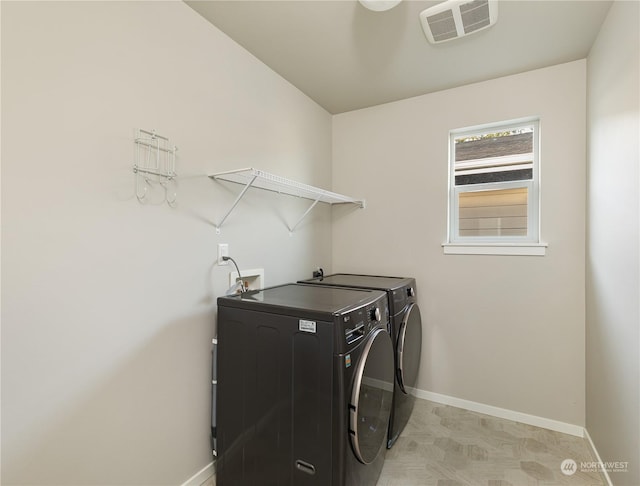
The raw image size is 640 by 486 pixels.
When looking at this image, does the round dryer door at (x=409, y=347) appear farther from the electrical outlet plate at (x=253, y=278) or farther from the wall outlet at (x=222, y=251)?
the wall outlet at (x=222, y=251)

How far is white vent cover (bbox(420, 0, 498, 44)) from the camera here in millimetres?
1554

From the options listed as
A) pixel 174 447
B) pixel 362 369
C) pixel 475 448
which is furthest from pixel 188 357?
pixel 475 448

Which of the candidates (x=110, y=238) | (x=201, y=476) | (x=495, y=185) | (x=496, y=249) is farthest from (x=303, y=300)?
(x=495, y=185)

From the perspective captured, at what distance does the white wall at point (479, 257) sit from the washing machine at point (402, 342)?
37cm

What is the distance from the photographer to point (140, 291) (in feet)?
4.62

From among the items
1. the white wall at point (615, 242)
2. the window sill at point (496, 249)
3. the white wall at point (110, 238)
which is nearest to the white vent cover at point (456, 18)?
the white wall at point (615, 242)

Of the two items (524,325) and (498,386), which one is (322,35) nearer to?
(524,325)

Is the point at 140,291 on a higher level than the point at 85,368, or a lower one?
higher

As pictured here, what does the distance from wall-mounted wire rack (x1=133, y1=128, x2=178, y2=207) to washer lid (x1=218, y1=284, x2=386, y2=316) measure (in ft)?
1.98

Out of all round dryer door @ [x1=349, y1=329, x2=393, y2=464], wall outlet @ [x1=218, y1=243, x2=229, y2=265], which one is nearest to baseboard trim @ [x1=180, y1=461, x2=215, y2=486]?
round dryer door @ [x1=349, y1=329, x2=393, y2=464]

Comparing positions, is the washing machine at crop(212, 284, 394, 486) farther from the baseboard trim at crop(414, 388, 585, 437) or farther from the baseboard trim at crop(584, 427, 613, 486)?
the baseboard trim at crop(584, 427, 613, 486)

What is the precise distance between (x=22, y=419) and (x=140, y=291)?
548mm

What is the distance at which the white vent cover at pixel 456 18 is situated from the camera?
61.2 inches

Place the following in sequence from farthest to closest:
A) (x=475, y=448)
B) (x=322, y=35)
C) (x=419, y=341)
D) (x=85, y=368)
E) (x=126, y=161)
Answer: (x=419, y=341) < (x=475, y=448) < (x=322, y=35) < (x=126, y=161) < (x=85, y=368)
